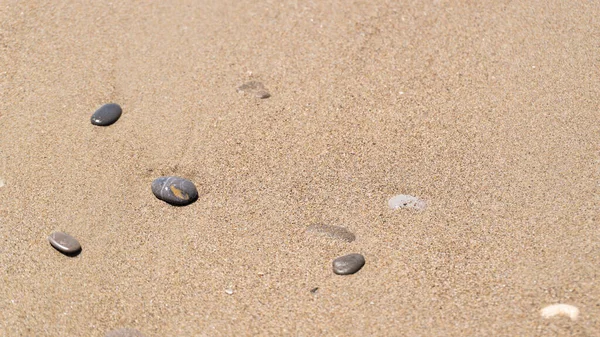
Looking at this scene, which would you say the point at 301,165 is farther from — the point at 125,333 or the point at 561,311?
the point at 561,311

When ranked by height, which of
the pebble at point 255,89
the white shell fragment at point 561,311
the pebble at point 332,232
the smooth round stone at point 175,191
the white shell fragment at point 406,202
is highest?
the white shell fragment at point 561,311

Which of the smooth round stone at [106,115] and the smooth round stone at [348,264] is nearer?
the smooth round stone at [348,264]

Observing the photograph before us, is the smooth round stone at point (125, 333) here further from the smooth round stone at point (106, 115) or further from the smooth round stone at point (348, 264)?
the smooth round stone at point (106, 115)

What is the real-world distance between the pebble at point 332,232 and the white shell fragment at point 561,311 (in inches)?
28.1

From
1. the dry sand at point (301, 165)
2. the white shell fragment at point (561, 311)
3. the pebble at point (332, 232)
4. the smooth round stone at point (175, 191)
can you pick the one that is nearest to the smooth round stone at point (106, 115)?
the dry sand at point (301, 165)

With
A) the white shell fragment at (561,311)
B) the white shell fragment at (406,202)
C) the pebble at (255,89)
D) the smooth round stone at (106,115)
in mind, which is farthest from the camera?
the pebble at (255,89)

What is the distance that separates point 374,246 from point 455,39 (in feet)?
4.42

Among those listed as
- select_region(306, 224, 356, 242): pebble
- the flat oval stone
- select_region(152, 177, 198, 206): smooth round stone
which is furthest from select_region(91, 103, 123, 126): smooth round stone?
select_region(306, 224, 356, 242): pebble

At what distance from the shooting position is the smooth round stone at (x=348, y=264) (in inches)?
96.0

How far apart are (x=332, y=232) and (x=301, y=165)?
1.35 ft

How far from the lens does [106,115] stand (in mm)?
3096

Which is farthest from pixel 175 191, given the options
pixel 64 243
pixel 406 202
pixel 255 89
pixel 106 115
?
pixel 406 202

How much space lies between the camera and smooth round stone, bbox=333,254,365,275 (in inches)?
96.0

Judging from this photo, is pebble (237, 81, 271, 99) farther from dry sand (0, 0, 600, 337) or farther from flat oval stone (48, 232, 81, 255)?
flat oval stone (48, 232, 81, 255)
